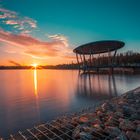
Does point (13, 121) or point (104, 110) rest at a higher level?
point (104, 110)

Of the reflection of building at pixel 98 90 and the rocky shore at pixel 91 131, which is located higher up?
the rocky shore at pixel 91 131

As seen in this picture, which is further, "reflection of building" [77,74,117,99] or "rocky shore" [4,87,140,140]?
"reflection of building" [77,74,117,99]

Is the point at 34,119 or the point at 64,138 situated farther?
the point at 34,119

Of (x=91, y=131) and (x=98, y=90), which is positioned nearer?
(x=91, y=131)

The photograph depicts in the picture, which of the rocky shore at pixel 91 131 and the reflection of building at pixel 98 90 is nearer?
the rocky shore at pixel 91 131

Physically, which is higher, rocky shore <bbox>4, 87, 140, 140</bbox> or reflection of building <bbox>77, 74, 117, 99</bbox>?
rocky shore <bbox>4, 87, 140, 140</bbox>

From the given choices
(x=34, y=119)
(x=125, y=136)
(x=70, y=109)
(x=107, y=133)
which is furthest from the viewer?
(x=70, y=109)

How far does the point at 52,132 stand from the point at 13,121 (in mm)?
2092

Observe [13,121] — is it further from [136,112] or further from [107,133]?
[136,112]

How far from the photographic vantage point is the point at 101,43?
27484 mm

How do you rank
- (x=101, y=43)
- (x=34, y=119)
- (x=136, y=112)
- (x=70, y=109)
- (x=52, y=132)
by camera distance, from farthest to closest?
(x=101, y=43), (x=70, y=109), (x=34, y=119), (x=136, y=112), (x=52, y=132)

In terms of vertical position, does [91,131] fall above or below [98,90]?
above

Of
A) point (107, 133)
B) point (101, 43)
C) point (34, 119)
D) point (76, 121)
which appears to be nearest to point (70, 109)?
point (34, 119)

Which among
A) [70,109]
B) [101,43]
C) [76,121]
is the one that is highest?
[101,43]
